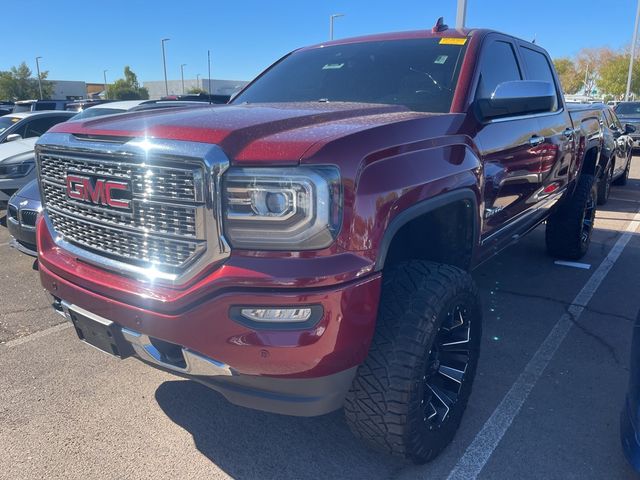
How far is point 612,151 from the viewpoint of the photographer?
7.19m

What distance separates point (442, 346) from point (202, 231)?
4.27 ft

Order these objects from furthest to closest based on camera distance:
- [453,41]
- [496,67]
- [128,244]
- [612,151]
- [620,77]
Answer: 1. [620,77]
2. [612,151]
3. [496,67]
4. [453,41]
5. [128,244]

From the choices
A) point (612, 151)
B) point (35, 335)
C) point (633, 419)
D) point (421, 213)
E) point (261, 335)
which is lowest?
point (35, 335)

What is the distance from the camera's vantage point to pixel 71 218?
2547 millimetres

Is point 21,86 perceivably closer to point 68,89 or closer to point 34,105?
point 68,89

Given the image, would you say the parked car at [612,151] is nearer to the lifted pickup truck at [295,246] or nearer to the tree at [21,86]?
the lifted pickup truck at [295,246]

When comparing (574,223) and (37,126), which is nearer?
(574,223)

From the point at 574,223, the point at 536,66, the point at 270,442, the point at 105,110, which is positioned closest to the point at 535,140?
the point at 536,66

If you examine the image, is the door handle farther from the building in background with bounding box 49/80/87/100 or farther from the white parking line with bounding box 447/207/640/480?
the building in background with bounding box 49/80/87/100

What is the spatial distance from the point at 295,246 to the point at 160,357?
0.77 m

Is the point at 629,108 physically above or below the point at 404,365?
above

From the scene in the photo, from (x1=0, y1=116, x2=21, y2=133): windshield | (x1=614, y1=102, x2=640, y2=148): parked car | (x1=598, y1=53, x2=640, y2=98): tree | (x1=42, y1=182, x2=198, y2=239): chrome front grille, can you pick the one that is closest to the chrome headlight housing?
(x1=42, y1=182, x2=198, y2=239): chrome front grille

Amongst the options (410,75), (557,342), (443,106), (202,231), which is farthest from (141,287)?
(557,342)

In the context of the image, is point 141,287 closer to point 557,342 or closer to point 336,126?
point 336,126
